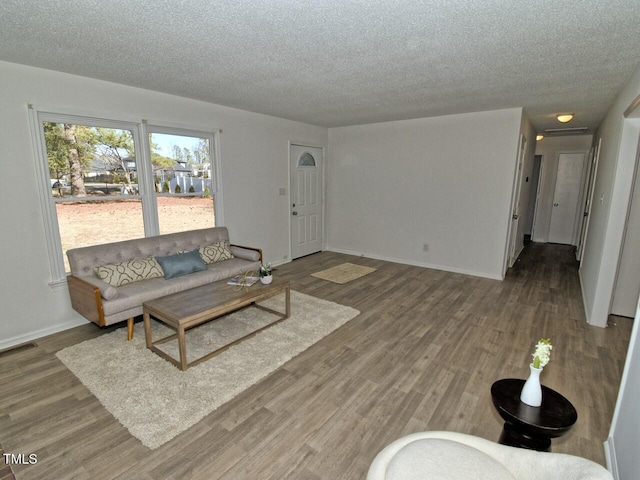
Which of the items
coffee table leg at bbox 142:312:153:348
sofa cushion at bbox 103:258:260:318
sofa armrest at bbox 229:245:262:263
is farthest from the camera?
sofa armrest at bbox 229:245:262:263

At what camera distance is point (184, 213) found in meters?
4.38

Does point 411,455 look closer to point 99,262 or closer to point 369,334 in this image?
point 369,334

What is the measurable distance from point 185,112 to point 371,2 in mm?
3087

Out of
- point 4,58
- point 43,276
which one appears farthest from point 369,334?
point 4,58

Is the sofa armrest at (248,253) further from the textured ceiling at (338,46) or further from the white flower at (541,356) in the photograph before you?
the white flower at (541,356)

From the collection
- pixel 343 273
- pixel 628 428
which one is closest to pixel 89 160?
pixel 343 273

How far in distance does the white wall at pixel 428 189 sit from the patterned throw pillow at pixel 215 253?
289 cm

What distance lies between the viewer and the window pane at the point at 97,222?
11.0 feet

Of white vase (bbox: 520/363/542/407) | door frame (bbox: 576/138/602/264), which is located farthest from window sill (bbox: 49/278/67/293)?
door frame (bbox: 576/138/602/264)

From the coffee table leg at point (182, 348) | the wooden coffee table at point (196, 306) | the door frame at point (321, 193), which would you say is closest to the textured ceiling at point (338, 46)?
the door frame at point (321, 193)

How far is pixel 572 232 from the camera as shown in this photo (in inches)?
297

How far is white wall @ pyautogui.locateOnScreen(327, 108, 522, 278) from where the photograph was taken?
4848 mm

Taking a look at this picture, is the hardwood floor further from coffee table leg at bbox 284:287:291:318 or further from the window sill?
coffee table leg at bbox 284:287:291:318

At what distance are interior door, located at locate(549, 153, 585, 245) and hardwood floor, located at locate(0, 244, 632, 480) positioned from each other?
4.68m
